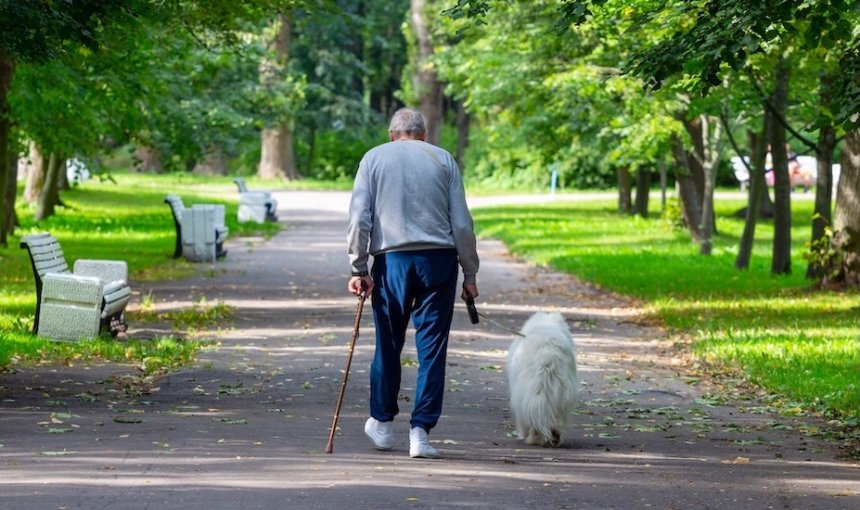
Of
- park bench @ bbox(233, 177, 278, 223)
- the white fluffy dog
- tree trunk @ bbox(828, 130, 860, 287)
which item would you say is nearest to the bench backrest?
the white fluffy dog

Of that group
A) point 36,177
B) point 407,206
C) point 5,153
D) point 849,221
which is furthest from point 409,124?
point 36,177

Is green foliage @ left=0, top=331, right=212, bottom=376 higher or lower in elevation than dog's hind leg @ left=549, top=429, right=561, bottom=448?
→ lower

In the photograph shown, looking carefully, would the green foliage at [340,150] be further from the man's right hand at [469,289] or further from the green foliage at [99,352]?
the man's right hand at [469,289]

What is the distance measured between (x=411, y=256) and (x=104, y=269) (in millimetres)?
8845

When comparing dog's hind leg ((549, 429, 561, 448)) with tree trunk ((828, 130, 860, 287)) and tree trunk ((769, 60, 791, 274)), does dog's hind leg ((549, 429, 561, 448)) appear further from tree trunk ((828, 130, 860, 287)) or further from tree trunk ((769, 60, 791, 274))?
tree trunk ((769, 60, 791, 274))

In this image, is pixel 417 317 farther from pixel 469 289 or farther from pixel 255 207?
pixel 255 207

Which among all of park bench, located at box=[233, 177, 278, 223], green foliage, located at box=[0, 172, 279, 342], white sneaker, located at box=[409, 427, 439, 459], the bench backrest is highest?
the bench backrest

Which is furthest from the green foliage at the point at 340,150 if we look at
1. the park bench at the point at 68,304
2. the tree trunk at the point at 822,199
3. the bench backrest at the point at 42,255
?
the park bench at the point at 68,304

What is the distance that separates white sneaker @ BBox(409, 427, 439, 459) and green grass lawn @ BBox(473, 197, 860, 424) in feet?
12.2

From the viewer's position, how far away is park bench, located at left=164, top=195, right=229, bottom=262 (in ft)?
85.5

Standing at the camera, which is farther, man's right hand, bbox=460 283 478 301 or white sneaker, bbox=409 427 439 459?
man's right hand, bbox=460 283 478 301

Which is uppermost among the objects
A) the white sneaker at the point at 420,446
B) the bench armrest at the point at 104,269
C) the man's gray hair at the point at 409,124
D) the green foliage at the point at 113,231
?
the man's gray hair at the point at 409,124

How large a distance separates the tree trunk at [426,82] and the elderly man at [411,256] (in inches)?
2001

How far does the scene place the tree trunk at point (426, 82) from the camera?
198 feet
